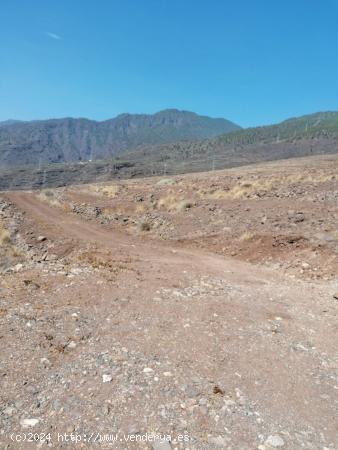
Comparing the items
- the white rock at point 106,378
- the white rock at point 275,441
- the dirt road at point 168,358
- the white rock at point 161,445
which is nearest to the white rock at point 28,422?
the dirt road at point 168,358

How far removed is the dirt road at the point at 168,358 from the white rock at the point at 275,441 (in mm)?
13

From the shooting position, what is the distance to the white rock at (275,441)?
4.69 metres

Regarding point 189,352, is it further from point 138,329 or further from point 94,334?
point 94,334

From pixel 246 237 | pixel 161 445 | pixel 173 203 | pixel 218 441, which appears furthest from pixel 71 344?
pixel 173 203

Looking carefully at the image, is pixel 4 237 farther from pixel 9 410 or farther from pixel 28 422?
pixel 28 422

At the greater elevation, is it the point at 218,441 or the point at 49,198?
the point at 49,198

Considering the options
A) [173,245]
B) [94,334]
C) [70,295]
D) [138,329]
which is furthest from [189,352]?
[173,245]

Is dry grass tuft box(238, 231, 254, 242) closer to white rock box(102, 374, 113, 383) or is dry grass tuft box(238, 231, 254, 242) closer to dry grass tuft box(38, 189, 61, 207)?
white rock box(102, 374, 113, 383)

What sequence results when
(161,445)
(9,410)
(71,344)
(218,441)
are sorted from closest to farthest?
(161,445) < (218,441) < (9,410) < (71,344)

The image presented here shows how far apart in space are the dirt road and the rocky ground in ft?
0.07

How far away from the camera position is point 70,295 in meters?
8.88

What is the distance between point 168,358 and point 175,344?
51 centimetres

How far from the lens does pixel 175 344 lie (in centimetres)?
695

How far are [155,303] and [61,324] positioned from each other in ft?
6.97
